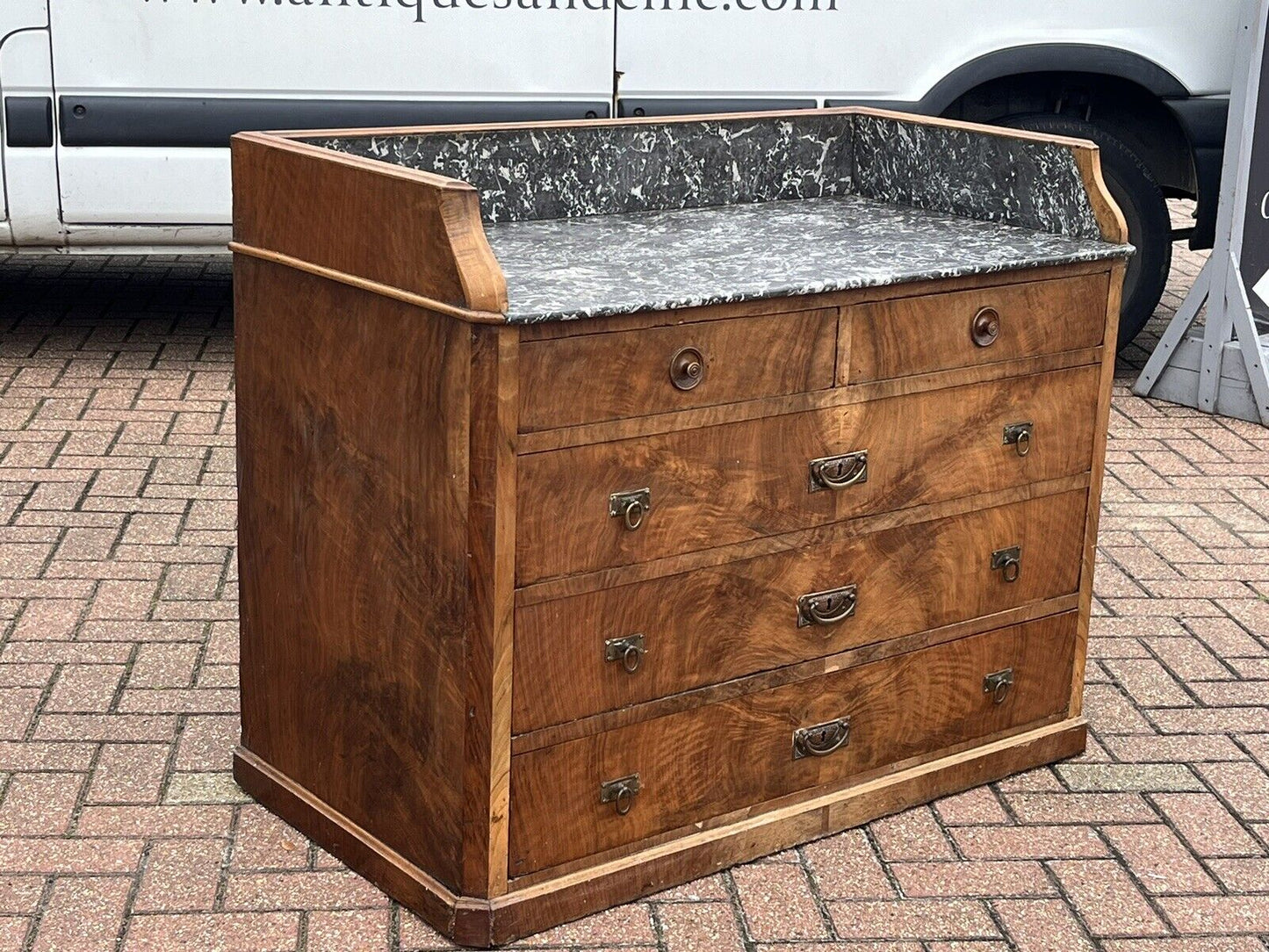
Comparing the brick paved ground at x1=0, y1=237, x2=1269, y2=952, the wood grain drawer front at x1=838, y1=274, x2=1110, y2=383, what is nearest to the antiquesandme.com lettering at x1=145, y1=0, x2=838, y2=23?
the brick paved ground at x1=0, y1=237, x2=1269, y2=952

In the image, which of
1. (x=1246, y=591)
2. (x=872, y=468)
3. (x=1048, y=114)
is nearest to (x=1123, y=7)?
(x=1048, y=114)

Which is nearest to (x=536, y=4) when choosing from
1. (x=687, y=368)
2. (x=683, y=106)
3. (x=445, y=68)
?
(x=445, y=68)

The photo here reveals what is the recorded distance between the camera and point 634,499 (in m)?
2.80

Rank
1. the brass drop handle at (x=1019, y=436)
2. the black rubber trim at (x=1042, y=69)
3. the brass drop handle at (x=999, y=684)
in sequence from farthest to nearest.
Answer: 1. the black rubber trim at (x=1042, y=69)
2. the brass drop handle at (x=999, y=684)
3. the brass drop handle at (x=1019, y=436)

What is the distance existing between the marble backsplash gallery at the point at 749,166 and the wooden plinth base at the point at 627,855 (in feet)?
3.53

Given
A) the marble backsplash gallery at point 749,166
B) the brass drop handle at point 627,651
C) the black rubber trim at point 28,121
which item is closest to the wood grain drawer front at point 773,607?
the brass drop handle at point 627,651

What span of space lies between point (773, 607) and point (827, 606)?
0.41 feet

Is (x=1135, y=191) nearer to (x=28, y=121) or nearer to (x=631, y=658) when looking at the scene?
(x=28, y=121)

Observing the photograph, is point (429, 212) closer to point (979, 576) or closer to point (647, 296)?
point (647, 296)

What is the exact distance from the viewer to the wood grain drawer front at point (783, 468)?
274 cm

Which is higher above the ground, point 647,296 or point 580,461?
point 647,296

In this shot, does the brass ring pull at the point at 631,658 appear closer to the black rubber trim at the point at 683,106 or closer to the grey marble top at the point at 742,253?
the grey marble top at the point at 742,253

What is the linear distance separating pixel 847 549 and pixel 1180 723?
1107mm

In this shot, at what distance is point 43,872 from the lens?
3.03m
